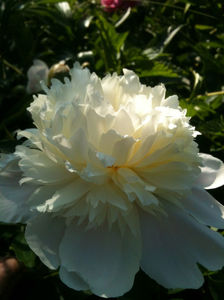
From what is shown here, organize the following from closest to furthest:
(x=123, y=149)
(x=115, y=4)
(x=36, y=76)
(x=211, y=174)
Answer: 1. (x=123, y=149)
2. (x=211, y=174)
3. (x=36, y=76)
4. (x=115, y=4)

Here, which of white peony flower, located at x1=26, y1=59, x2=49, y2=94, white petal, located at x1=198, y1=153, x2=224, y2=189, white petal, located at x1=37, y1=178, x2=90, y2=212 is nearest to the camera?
white petal, located at x1=37, y1=178, x2=90, y2=212

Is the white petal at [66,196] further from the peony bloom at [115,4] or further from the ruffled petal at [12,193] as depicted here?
the peony bloom at [115,4]

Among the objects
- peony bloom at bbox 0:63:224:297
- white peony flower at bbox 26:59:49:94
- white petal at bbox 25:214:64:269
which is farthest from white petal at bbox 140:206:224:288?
white peony flower at bbox 26:59:49:94

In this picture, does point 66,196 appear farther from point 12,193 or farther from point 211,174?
point 211,174

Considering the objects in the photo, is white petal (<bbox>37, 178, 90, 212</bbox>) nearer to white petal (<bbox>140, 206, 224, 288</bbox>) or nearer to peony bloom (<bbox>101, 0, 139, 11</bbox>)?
white petal (<bbox>140, 206, 224, 288</bbox>)

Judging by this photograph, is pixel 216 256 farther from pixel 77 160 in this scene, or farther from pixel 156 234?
pixel 77 160

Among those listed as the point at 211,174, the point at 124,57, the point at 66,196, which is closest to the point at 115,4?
the point at 124,57

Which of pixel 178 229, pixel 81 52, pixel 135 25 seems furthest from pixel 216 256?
pixel 135 25
